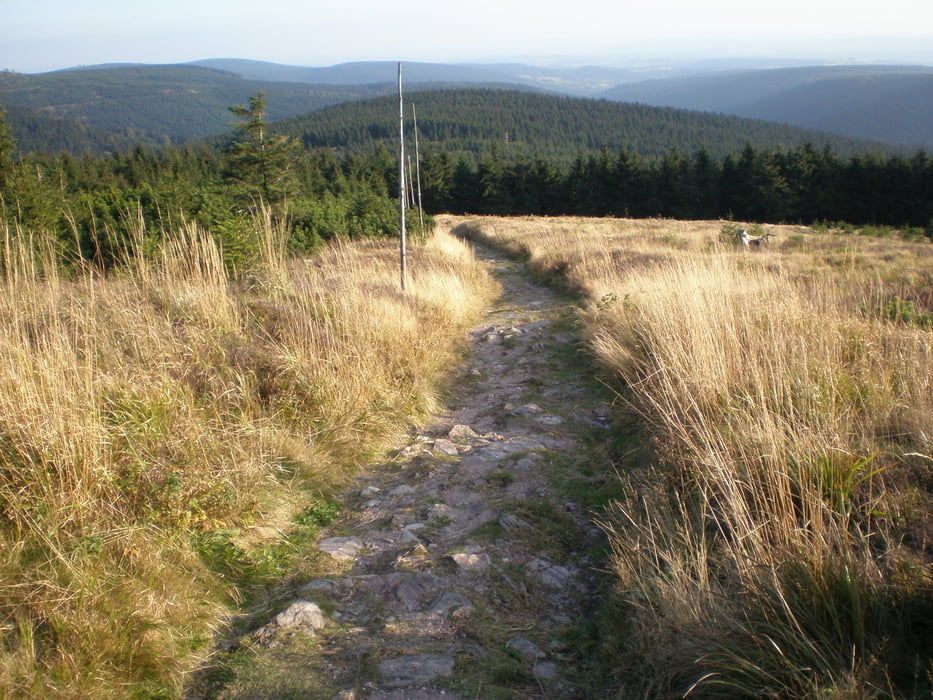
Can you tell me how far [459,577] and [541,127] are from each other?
520 ft

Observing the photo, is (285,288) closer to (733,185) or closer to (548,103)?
(733,185)

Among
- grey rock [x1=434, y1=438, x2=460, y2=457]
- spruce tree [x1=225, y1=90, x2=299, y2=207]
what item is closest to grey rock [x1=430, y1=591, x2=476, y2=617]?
grey rock [x1=434, y1=438, x2=460, y2=457]

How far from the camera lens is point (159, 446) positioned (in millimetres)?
2957

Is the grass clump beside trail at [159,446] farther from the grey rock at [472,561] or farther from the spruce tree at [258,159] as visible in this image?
the spruce tree at [258,159]

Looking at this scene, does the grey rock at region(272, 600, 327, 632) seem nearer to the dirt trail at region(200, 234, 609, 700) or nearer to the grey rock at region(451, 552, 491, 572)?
the dirt trail at region(200, 234, 609, 700)

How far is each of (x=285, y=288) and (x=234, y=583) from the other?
358 centimetres

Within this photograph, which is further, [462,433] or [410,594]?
[462,433]

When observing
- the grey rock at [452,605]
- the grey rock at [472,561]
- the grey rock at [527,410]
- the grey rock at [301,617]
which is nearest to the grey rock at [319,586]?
the grey rock at [301,617]

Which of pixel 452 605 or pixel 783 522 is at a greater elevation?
pixel 783 522

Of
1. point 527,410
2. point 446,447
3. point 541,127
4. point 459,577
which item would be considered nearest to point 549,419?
point 527,410

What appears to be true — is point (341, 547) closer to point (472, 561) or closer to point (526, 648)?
point (472, 561)

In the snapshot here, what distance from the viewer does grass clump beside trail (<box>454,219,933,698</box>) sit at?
67.8 inches

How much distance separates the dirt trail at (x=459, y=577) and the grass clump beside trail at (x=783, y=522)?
270mm

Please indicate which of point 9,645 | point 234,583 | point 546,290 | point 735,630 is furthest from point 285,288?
point 546,290
